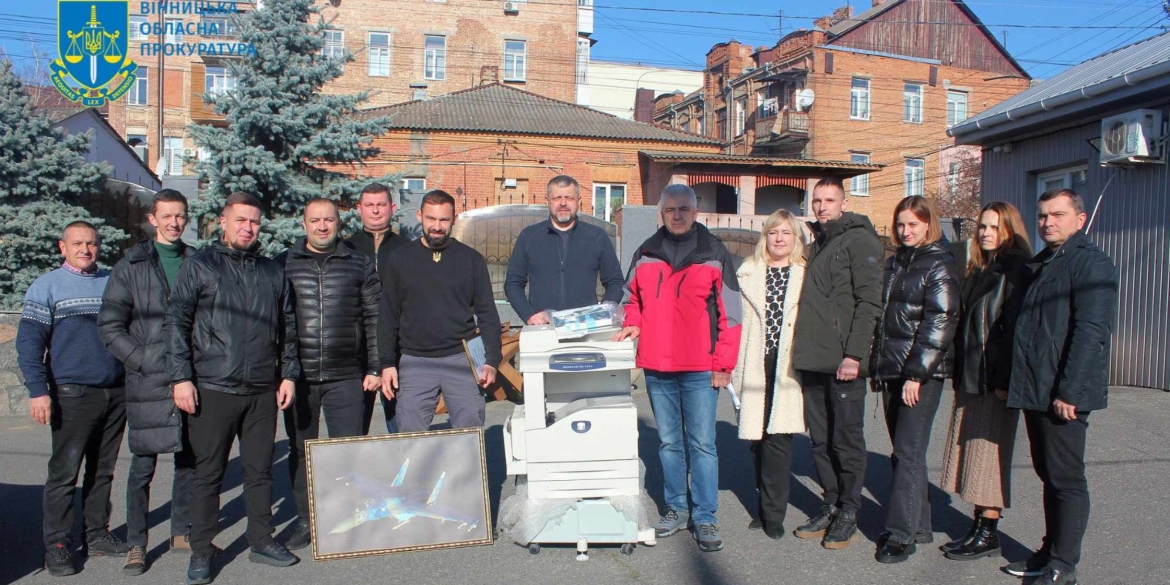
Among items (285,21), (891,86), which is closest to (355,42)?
(891,86)

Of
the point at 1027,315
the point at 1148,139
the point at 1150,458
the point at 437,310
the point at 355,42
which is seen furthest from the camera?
the point at 355,42

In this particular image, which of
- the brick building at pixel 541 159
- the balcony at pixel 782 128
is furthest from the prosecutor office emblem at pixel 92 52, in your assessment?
the balcony at pixel 782 128

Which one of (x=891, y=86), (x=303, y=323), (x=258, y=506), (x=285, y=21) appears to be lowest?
(x=258, y=506)

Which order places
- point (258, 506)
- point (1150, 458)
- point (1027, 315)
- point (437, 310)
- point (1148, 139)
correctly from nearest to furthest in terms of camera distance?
point (1027, 315), point (258, 506), point (437, 310), point (1150, 458), point (1148, 139)

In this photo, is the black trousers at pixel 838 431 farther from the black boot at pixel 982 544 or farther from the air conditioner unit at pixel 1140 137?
the air conditioner unit at pixel 1140 137

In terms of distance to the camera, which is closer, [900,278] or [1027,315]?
[1027,315]

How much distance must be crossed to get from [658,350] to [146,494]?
9.90 ft

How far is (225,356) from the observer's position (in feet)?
14.5

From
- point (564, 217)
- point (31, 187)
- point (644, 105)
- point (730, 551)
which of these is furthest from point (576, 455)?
point (644, 105)

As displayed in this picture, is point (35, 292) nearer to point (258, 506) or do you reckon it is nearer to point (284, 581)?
point (258, 506)

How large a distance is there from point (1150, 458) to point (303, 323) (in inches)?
256

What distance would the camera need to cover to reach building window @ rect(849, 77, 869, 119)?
36.9 m

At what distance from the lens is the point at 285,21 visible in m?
12.8

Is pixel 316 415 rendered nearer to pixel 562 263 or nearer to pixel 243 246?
pixel 243 246
